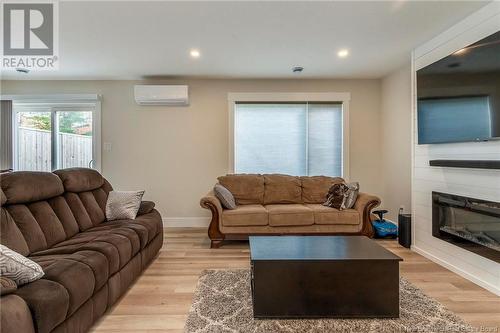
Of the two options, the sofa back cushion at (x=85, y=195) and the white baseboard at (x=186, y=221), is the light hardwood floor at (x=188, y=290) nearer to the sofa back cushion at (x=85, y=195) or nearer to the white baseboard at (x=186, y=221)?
the sofa back cushion at (x=85, y=195)

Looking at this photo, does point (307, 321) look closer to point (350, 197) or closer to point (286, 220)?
point (286, 220)

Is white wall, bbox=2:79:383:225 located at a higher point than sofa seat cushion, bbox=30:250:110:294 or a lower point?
higher

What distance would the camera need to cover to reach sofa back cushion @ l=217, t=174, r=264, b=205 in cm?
436

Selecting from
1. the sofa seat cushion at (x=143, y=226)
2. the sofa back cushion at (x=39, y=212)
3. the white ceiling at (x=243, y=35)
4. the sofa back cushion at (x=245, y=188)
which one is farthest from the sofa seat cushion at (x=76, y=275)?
the sofa back cushion at (x=245, y=188)

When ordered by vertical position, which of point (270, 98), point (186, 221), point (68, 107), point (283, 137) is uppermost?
point (270, 98)

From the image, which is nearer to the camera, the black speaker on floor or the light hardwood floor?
the light hardwood floor

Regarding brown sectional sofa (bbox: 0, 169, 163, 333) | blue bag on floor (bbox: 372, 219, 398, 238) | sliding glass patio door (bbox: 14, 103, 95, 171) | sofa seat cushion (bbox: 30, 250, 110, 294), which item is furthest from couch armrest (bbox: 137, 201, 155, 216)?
blue bag on floor (bbox: 372, 219, 398, 238)

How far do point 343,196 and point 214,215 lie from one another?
5.80 feet

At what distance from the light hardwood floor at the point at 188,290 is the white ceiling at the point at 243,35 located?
2536 millimetres

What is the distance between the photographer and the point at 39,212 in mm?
2428

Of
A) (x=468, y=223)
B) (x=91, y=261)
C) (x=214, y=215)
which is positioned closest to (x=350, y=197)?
(x=468, y=223)

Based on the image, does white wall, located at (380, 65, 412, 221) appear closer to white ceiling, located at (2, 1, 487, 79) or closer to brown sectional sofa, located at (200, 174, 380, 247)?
white ceiling, located at (2, 1, 487, 79)

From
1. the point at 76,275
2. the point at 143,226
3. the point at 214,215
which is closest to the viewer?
the point at 76,275

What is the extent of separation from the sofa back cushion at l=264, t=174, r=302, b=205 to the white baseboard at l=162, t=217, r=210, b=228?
126 centimetres
